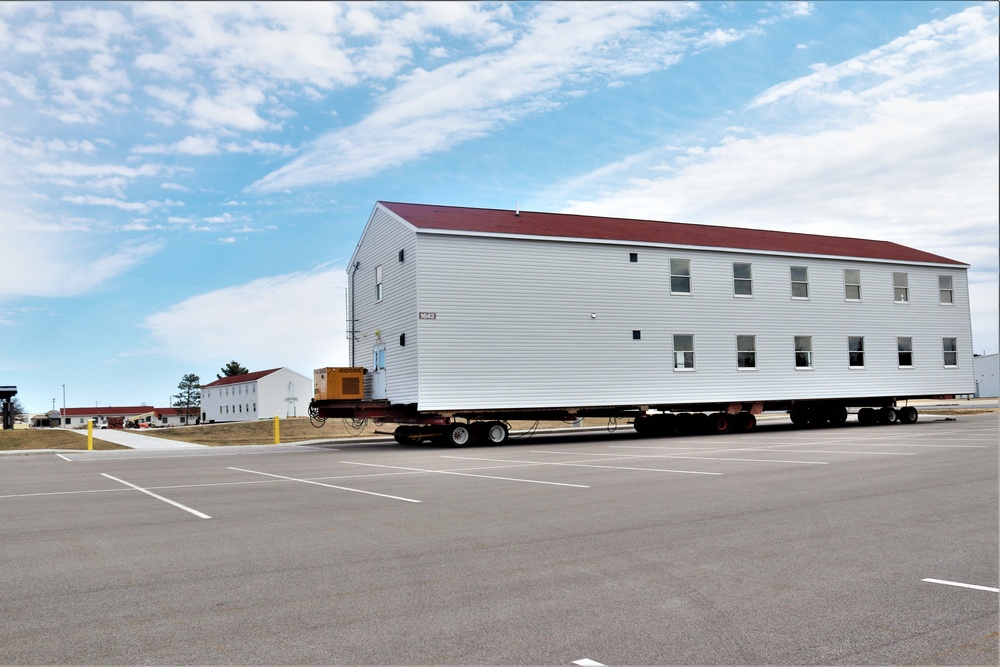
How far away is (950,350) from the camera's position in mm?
37562

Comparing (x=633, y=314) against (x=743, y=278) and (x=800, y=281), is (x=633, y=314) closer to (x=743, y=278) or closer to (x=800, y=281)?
(x=743, y=278)

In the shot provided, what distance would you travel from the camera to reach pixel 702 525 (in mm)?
9383

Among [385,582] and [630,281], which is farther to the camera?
[630,281]

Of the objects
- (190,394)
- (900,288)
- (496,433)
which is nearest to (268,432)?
(496,433)

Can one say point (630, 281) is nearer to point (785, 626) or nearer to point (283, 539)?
point (283, 539)

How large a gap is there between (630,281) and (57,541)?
23816mm

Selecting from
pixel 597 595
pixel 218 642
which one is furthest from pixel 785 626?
pixel 218 642

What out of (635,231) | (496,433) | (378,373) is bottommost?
(496,433)

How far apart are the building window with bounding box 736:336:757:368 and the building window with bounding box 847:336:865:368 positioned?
16.1 feet

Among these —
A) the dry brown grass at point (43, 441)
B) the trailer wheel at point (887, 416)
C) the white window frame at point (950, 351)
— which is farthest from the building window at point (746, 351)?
the dry brown grass at point (43, 441)

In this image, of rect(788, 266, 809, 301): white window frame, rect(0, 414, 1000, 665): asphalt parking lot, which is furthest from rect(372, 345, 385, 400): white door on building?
rect(788, 266, 809, 301): white window frame

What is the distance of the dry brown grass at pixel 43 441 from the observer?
32.0 metres

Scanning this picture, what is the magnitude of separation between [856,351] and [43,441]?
34.0 m

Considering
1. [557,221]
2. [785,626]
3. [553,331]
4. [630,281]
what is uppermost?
[557,221]
